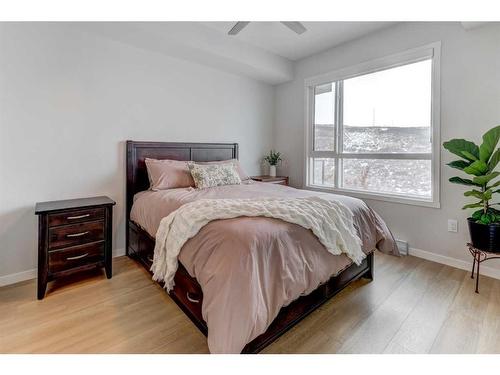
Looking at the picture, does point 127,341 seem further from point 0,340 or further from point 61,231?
point 61,231

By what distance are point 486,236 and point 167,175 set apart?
3032 mm

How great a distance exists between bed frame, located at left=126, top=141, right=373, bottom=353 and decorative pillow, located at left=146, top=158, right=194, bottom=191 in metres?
0.19

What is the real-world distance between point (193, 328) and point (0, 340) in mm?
1165

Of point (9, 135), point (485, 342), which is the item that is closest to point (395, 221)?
point (485, 342)

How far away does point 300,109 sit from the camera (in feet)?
13.6

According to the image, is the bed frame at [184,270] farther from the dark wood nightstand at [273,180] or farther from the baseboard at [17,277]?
the baseboard at [17,277]

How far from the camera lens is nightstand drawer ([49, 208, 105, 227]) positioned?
82.1 inches

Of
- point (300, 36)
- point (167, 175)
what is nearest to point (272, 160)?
point (300, 36)

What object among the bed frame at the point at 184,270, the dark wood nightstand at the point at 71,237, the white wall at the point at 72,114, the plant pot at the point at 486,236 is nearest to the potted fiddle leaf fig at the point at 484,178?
the plant pot at the point at 486,236

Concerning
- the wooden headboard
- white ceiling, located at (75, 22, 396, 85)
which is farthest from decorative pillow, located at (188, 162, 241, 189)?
white ceiling, located at (75, 22, 396, 85)

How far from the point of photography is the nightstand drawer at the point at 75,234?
2.09 metres

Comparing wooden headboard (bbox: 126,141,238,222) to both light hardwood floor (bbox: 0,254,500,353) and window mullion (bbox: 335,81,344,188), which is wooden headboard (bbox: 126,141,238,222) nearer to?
light hardwood floor (bbox: 0,254,500,353)

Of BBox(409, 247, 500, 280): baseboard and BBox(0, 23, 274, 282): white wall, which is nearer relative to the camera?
BBox(0, 23, 274, 282): white wall

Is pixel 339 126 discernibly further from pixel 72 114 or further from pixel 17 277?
pixel 17 277
